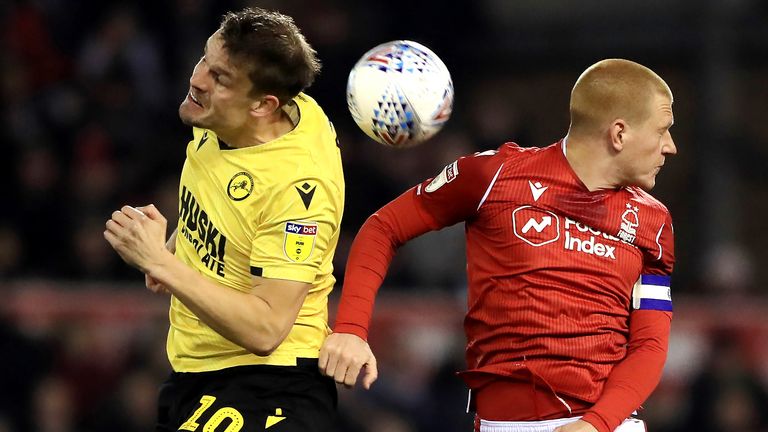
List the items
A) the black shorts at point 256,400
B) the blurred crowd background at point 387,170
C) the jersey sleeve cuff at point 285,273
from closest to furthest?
1. the jersey sleeve cuff at point 285,273
2. the black shorts at point 256,400
3. the blurred crowd background at point 387,170

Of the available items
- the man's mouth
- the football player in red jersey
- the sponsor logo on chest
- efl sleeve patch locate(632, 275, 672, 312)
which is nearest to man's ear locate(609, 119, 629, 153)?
the football player in red jersey

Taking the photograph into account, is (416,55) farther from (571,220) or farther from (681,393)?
(681,393)

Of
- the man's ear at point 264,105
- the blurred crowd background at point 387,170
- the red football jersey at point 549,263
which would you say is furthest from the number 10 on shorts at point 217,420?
the blurred crowd background at point 387,170

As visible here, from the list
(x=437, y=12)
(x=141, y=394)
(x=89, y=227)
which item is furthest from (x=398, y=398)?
(x=437, y=12)

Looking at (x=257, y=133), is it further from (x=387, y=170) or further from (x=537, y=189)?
(x=387, y=170)

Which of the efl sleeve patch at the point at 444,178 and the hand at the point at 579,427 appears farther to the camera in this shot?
the efl sleeve patch at the point at 444,178

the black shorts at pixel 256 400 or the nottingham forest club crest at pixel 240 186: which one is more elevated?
the nottingham forest club crest at pixel 240 186

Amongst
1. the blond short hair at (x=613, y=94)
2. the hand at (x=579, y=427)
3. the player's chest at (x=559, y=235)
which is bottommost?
the hand at (x=579, y=427)

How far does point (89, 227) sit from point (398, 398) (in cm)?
287

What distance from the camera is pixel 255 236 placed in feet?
15.2

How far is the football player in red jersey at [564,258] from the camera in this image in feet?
15.7

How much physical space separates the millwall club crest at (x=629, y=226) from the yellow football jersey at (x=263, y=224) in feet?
3.30

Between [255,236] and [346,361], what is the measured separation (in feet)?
1.72

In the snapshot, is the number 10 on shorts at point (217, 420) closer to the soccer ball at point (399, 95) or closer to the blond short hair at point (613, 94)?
the soccer ball at point (399, 95)
